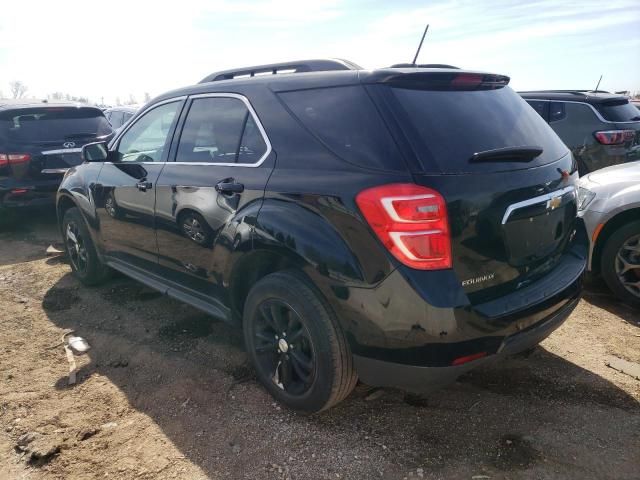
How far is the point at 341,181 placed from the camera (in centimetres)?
219

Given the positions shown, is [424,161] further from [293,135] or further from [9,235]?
[9,235]

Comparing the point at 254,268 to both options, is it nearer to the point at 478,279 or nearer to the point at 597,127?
the point at 478,279

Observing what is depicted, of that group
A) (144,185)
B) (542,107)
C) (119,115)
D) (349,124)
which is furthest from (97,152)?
(119,115)

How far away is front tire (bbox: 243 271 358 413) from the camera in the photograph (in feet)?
Result: 7.59

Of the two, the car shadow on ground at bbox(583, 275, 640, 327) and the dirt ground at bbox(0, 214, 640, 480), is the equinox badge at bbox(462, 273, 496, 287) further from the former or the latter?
the car shadow on ground at bbox(583, 275, 640, 327)

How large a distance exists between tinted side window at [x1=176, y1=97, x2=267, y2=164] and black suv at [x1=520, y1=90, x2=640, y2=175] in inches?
229

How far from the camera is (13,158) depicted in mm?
6090

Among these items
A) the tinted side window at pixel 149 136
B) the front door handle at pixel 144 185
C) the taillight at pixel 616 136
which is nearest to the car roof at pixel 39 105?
the tinted side window at pixel 149 136

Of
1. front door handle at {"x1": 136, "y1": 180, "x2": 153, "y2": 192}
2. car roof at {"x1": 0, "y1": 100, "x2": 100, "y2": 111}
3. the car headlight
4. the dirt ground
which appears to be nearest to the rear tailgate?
the car headlight

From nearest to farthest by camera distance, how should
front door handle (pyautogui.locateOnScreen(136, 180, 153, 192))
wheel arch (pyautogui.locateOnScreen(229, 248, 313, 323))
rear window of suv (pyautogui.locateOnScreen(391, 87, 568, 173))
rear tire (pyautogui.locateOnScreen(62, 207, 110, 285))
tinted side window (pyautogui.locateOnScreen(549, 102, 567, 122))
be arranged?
1. rear window of suv (pyautogui.locateOnScreen(391, 87, 568, 173))
2. wheel arch (pyautogui.locateOnScreen(229, 248, 313, 323))
3. front door handle (pyautogui.locateOnScreen(136, 180, 153, 192))
4. rear tire (pyautogui.locateOnScreen(62, 207, 110, 285))
5. tinted side window (pyautogui.locateOnScreen(549, 102, 567, 122))

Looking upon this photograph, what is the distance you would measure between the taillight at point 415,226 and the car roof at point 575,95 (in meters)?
6.27

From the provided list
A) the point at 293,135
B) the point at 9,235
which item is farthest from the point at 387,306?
the point at 9,235

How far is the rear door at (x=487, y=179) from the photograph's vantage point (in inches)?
81.6

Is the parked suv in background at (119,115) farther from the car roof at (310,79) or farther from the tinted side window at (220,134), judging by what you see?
the tinted side window at (220,134)
